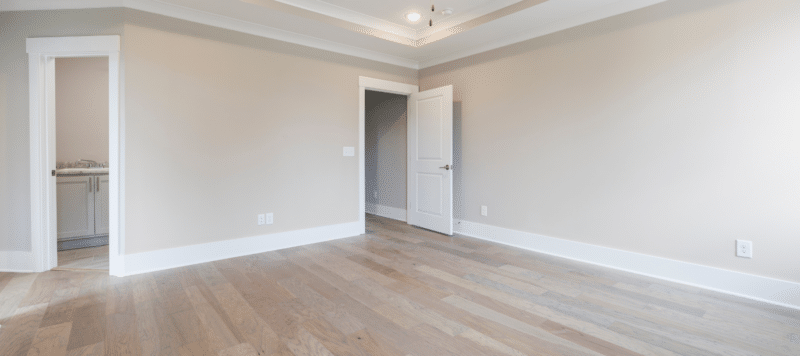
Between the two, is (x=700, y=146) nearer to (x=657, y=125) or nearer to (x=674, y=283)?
(x=657, y=125)

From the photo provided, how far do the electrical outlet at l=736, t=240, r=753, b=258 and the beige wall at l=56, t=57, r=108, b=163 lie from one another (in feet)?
22.3

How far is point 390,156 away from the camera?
5895mm

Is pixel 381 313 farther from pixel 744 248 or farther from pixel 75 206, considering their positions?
pixel 75 206

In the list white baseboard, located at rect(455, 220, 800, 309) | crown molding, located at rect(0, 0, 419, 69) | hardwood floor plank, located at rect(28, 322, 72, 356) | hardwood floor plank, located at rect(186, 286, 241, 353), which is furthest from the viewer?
crown molding, located at rect(0, 0, 419, 69)

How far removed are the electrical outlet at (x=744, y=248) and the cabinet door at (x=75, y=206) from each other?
20.5 ft

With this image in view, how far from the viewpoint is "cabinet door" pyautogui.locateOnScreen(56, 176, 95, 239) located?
13.0ft

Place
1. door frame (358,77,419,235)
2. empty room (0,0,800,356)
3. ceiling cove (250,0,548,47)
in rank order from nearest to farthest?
1. empty room (0,0,800,356)
2. ceiling cove (250,0,548,47)
3. door frame (358,77,419,235)

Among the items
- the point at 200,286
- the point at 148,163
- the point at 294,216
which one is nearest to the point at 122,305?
the point at 200,286

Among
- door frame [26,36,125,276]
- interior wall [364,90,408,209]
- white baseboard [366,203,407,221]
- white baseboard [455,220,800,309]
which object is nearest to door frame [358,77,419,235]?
interior wall [364,90,408,209]

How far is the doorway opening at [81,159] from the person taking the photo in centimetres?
396

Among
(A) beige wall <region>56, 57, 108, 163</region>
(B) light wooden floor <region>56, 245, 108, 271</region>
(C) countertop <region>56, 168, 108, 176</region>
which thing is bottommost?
(B) light wooden floor <region>56, 245, 108, 271</region>

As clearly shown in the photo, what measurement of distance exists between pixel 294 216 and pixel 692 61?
13.1ft

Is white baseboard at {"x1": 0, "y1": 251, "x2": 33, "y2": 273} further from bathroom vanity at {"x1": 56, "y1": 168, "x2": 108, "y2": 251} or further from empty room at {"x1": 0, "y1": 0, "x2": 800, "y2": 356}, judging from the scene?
bathroom vanity at {"x1": 56, "y1": 168, "x2": 108, "y2": 251}

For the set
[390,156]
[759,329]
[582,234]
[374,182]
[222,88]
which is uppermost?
[222,88]
